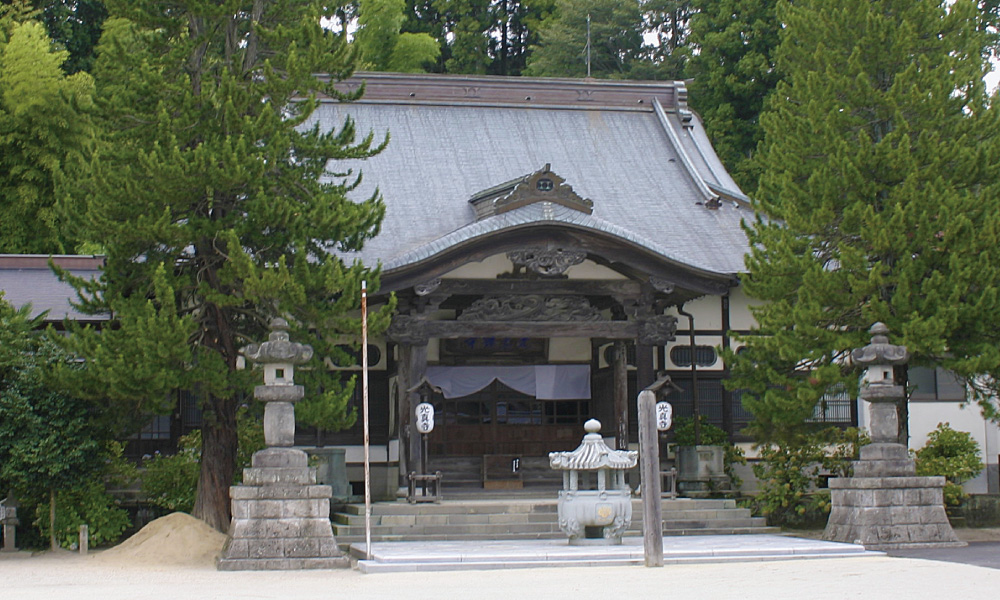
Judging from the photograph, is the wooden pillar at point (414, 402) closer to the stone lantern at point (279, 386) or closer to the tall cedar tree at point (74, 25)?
the stone lantern at point (279, 386)

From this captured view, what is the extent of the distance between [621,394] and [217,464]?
6.24 metres

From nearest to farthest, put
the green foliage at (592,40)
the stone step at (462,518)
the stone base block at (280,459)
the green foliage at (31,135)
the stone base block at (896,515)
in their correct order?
the stone base block at (280,459) → the stone base block at (896,515) → the stone step at (462,518) → the green foliage at (31,135) → the green foliage at (592,40)

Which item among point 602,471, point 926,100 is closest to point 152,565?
point 602,471

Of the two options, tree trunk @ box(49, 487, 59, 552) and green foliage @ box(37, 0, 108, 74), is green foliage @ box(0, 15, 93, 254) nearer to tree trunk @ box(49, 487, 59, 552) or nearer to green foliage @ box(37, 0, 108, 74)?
green foliage @ box(37, 0, 108, 74)

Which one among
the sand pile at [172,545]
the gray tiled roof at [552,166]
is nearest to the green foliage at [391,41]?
the gray tiled roof at [552,166]

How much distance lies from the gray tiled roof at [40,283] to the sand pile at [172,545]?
4932 millimetres

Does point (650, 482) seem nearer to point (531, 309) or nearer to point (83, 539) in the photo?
point (531, 309)

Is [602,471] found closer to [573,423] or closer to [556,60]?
[573,423]

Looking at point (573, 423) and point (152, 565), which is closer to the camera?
point (152, 565)

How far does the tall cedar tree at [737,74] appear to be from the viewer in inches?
1254

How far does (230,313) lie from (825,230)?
835 cm

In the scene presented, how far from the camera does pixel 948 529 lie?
14852mm

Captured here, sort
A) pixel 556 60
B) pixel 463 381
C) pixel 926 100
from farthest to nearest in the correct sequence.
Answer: pixel 556 60
pixel 463 381
pixel 926 100

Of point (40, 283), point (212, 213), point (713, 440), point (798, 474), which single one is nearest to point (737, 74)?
point (713, 440)
